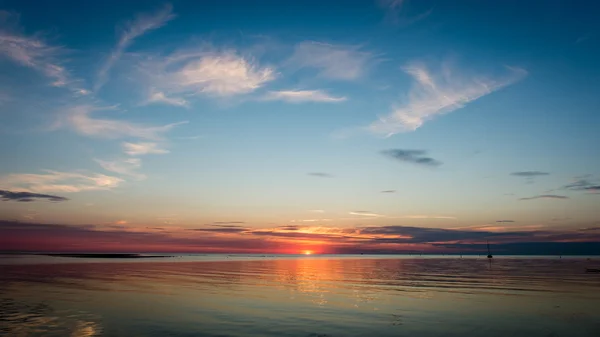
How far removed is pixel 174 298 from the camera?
37.5m

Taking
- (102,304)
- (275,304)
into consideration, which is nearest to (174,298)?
(102,304)

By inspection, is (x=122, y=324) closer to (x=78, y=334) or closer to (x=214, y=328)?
(x=78, y=334)

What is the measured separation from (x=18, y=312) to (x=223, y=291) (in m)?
19.8

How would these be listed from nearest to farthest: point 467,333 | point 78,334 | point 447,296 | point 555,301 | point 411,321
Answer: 1. point 78,334
2. point 467,333
3. point 411,321
4. point 555,301
5. point 447,296

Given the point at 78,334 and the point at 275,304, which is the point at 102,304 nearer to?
the point at 78,334

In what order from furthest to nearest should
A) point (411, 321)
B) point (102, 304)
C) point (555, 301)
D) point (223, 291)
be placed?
1. point (223, 291)
2. point (555, 301)
3. point (102, 304)
4. point (411, 321)

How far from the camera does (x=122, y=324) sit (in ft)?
81.9

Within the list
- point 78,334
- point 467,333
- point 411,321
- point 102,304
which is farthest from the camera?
point 102,304

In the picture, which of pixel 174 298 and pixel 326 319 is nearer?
pixel 326 319

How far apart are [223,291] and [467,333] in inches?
1077

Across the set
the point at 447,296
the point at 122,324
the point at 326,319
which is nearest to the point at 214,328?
the point at 122,324

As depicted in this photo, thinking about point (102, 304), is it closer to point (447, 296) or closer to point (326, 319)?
point (326, 319)

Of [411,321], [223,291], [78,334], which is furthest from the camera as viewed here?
[223,291]

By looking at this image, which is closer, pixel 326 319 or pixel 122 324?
pixel 122 324
